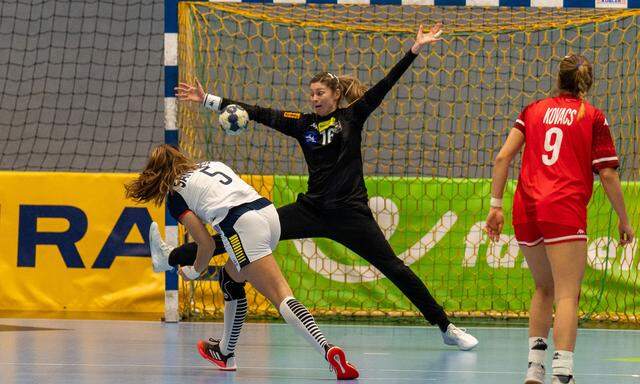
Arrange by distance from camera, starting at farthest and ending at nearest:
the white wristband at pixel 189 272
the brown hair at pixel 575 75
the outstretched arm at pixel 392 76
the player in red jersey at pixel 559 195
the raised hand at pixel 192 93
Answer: the raised hand at pixel 192 93
the outstretched arm at pixel 392 76
the white wristband at pixel 189 272
the brown hair at pixel 575 75
the player in red jersey at pixel 559 195

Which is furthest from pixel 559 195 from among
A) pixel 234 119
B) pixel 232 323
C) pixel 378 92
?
pixel 234 119

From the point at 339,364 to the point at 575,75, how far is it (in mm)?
1888

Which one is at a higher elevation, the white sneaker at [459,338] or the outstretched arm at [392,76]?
the outstretched arm at [392,76]

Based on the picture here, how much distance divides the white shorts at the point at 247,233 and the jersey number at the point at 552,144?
160 cm

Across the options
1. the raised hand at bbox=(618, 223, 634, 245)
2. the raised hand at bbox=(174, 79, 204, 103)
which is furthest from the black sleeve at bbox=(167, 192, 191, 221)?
the raised hand at bbox=(618, 223, 634, 245)

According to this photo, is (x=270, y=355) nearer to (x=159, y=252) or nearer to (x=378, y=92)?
(x=159, y=252)

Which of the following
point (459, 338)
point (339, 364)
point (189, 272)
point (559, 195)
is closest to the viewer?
point (559, 195)

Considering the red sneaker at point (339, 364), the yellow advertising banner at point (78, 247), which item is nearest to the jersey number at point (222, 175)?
the red sneaker at point (339, 364)

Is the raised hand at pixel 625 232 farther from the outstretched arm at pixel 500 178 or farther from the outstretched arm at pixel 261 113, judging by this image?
the outstretched arm at pixel 261 113

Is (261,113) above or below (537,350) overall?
above

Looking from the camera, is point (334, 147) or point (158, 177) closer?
point (158, 177)

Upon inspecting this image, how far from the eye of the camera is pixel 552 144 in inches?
211

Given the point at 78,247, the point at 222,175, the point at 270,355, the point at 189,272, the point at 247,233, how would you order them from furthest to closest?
the point at 78,247 → the point at 270,355 → the point at 189,272 → the point at 222,175 → the point at 247,233

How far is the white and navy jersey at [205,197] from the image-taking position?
6160 millimetres
